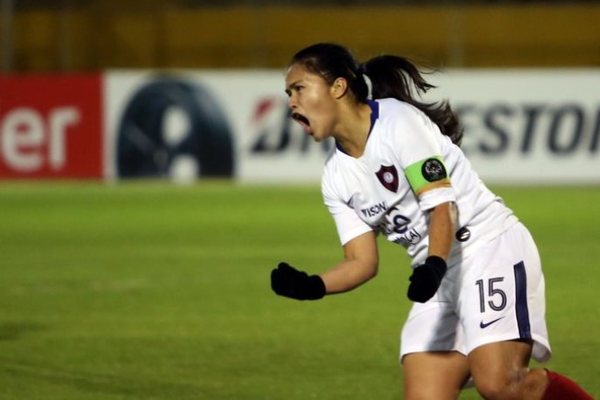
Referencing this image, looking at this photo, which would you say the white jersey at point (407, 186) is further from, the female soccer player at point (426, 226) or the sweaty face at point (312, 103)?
the sweaty face at point (312, 103)

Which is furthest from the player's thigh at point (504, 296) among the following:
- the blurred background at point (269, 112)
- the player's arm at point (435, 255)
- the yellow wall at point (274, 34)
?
the yellow wall at point (274, 34)

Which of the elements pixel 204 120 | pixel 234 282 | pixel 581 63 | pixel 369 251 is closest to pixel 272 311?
pixel 234 282

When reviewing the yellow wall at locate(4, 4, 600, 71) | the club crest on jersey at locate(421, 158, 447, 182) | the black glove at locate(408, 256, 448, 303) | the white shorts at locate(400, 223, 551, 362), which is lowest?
the yellow wall at locate(4, 4, 600, 71)

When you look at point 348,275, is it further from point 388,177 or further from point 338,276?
point 388,177

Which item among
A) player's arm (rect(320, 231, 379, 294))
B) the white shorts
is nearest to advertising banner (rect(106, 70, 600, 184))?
player's arm (rect(320, 231, 379, 294))

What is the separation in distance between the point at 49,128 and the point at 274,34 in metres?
5.70

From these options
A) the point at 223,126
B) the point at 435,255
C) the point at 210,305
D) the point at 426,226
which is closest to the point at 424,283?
the point at 435,255

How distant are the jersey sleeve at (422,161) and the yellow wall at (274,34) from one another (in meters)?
20.7

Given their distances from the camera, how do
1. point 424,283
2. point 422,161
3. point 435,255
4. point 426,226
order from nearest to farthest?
1. point 424,283
2. point 435,255
3. point 422,161
4. point 426,226

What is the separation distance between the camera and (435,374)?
5.53 meters

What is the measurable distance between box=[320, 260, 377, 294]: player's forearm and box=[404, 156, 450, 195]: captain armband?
0.57 m

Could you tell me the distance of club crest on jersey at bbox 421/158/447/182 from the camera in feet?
17.0

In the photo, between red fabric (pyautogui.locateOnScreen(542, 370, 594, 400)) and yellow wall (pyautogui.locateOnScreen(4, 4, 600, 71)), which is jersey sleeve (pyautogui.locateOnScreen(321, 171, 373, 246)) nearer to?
red fabric (pyautogui.locateOnScreen(542, 370, 594, 400))

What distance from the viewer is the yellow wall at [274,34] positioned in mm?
25922
